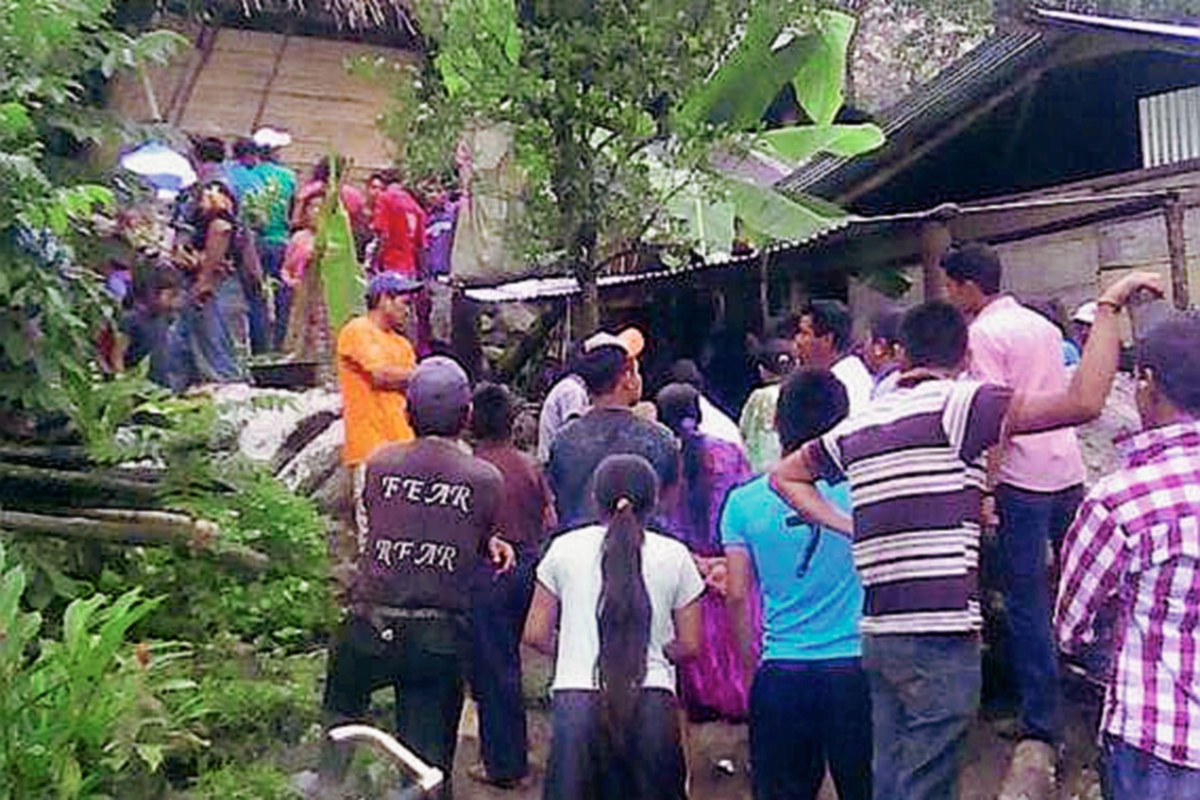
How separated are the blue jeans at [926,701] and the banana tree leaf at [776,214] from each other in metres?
5.11

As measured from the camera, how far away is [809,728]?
5.61 meters

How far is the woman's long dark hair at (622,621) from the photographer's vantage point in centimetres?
539

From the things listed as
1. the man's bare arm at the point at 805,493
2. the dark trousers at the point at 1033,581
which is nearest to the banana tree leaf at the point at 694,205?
the dark trousers at the point at 1033,581

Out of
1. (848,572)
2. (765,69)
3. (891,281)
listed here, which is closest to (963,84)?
(891,281)

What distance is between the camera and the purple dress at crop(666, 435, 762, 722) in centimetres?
710

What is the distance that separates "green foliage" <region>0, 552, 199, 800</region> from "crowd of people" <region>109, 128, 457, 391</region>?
4.73m

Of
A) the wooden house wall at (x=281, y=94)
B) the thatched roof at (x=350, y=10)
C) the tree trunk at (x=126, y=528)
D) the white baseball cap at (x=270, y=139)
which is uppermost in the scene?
the thatched roof at (x=350, y=10)

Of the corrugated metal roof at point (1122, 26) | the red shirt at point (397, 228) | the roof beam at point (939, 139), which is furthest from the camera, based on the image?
the red shirt at point (397, 228)

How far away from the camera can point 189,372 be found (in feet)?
36.8

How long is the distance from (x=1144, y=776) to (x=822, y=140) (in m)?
6.82

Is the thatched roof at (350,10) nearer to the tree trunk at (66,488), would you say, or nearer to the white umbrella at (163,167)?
the white umbrella at (163,167)

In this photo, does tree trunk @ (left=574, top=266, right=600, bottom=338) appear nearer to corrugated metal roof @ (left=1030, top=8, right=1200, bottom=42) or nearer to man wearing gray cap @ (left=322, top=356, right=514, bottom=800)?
corrugated metal roof @ (left=1030, top=8, right=1200, bottom=42)

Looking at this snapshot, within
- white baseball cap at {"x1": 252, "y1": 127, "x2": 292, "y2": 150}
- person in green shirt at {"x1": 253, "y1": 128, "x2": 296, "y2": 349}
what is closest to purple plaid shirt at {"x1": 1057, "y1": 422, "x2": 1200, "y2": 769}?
person in green shirt at {"x1": 253, "y1": 128, "x2": 296, "y2": 349}

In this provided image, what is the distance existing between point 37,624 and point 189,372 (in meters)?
5.65
